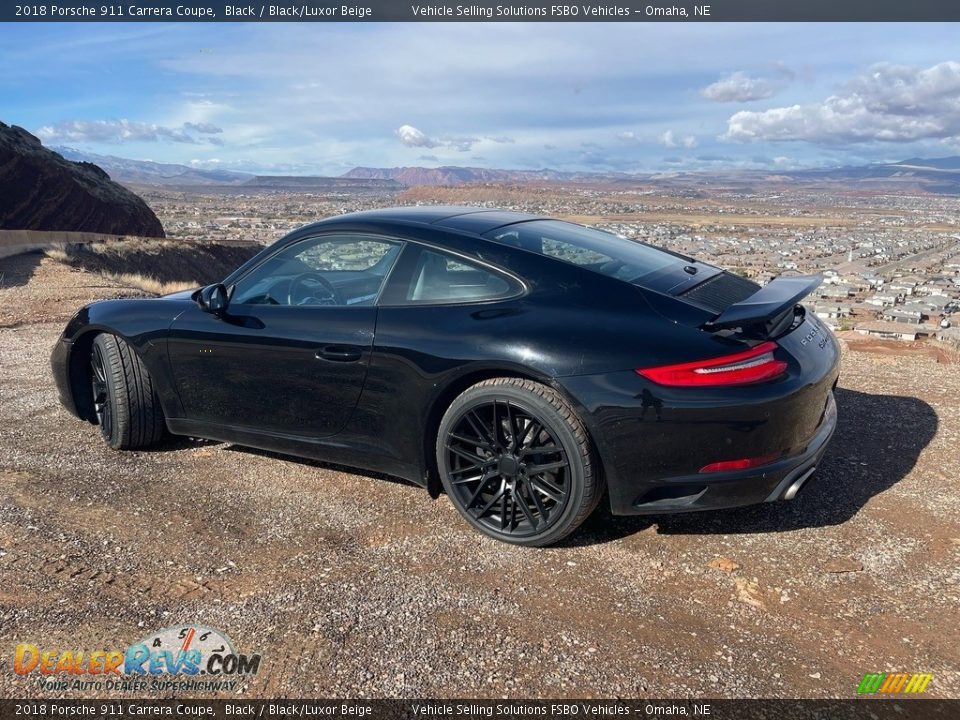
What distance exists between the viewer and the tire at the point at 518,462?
2.78m

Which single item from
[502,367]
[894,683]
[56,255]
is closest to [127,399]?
[502,367]

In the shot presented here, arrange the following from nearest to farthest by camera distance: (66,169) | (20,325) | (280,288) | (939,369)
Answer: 1. (280,288)
2. (939,369)
3. (20,325)
4. (66,169)

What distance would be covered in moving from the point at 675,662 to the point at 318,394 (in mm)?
1972

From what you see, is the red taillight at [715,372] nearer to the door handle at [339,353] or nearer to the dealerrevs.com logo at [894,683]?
the dealerrevs.com logo at [894,683]

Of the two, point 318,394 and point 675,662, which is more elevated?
point 318,394

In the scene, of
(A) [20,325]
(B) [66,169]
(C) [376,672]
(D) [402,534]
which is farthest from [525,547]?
(B) [66,169]

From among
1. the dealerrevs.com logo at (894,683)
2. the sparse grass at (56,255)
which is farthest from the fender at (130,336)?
the sparse grass at (56,255)

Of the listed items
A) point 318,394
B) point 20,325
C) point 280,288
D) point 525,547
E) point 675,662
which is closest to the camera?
point 675,662

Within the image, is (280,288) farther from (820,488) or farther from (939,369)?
(939,369)

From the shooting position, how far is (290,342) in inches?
134

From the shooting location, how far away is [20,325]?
8.77 m

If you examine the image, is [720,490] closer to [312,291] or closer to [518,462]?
[518,462]

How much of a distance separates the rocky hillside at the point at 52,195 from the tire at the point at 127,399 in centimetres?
2619

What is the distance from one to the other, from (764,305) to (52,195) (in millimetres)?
31522
